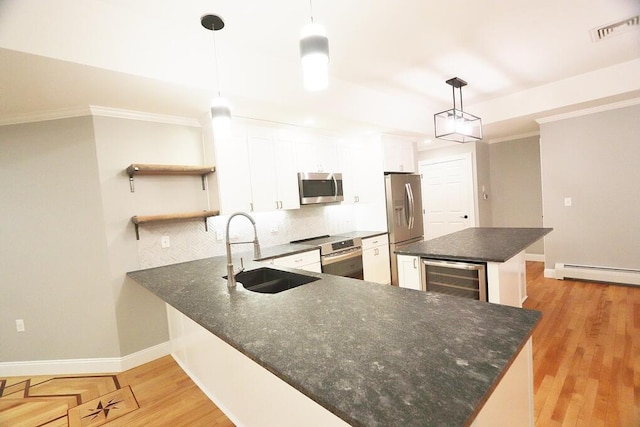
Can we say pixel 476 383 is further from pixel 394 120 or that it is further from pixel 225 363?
pixel 394 120

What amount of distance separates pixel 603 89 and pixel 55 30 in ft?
17.4

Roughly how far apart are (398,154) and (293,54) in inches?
96.0

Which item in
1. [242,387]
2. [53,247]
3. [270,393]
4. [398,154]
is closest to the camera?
[270,393]

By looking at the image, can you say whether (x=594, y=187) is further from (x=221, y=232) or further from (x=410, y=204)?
(x=221, y=232)

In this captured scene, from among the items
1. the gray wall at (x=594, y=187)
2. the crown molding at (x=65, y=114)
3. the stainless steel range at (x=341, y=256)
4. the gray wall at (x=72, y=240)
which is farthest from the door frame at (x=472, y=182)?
the crown molding at (x=65, y=114)

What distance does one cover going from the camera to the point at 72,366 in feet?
8.77

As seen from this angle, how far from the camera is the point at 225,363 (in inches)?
60.4

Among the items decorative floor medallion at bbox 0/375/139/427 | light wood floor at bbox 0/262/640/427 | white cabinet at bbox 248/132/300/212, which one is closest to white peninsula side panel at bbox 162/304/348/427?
light wood floor at bbox 0/262/640/427

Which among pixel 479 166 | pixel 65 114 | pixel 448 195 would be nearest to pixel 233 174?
pixel 65 114

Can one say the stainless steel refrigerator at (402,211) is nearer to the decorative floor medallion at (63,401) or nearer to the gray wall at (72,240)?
the gray wall at (72,240)

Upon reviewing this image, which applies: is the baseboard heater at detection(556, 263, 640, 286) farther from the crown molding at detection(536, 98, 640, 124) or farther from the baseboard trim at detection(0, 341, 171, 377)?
the baseboard trim at detection(0, 341, 171, 377)

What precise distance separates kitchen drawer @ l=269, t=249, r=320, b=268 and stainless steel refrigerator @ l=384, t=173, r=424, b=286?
4.40 feet

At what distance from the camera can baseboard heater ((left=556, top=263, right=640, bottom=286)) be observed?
12.5 feet

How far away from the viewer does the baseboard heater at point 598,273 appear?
3.81m
